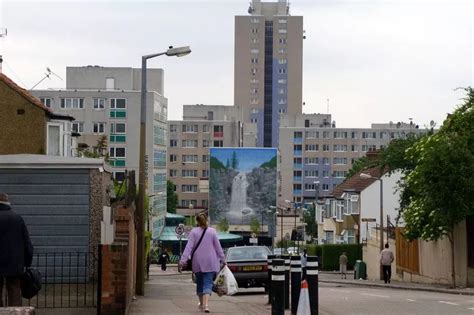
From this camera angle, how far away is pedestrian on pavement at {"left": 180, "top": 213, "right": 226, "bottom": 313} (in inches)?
680

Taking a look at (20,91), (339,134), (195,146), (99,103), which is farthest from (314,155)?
(20,91)

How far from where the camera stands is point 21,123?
35.7 meters

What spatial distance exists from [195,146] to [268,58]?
1031 inches

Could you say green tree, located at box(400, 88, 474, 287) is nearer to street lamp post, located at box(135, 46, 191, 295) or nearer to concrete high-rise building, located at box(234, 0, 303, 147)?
street lamp post, located at box(135, 46, 191, 295)

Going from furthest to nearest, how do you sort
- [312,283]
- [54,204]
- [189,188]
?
[189,188] → [54,204] → [312,283]

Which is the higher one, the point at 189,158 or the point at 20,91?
the point at 189,158

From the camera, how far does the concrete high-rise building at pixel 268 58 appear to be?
18625cm

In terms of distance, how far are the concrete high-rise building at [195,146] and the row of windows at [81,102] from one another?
53.8m

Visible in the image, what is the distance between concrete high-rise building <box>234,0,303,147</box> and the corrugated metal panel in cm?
16343

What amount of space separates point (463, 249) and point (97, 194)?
16.0 meters

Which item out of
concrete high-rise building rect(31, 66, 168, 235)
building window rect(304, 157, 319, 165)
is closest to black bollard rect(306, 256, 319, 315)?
concrete high-rise building rect(31, 66, 168, 235)

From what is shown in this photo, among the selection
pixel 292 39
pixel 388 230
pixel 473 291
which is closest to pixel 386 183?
pixel 388 230

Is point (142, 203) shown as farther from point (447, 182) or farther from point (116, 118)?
point (116, 118)

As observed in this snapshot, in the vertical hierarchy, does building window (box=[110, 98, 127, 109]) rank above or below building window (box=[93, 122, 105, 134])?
above
